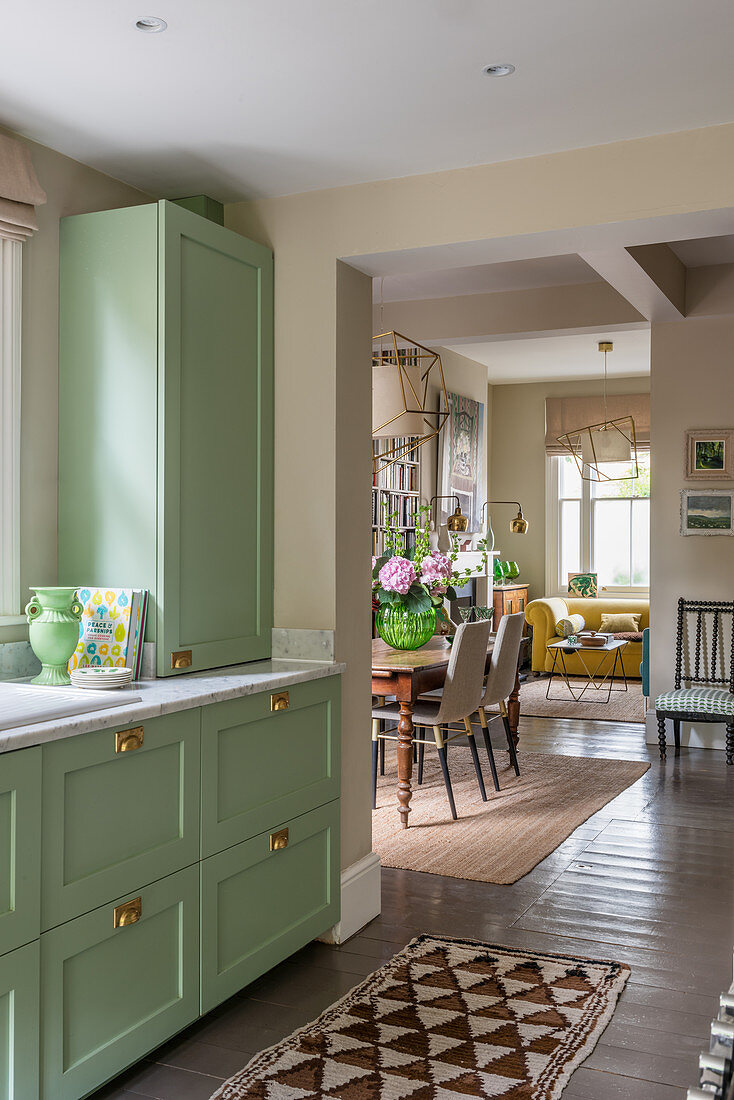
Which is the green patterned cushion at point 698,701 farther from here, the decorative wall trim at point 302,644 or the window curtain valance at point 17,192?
the window curtain valance at point 17,192

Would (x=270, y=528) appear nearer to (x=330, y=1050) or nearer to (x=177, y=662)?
(x=177, y=662)

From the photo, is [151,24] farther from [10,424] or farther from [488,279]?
[488,279]

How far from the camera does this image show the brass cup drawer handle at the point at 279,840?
294cm

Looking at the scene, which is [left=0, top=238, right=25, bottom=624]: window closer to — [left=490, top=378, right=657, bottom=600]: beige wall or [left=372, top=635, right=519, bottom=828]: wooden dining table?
[left=372, top=635, right=519, bottom=828]: wooden dining table

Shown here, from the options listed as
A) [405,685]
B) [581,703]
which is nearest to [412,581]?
[405,685]

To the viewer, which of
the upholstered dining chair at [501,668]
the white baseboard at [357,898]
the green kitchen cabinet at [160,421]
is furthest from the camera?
the upholstered dining chair at [501,668]

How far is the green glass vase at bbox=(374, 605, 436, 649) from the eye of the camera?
16.8 feet

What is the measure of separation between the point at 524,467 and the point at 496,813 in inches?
250

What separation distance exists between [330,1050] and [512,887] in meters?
1.45

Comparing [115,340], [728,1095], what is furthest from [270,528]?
[728,1095]

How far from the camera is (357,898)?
3.44 m

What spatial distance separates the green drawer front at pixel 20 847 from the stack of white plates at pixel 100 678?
1.75 feet

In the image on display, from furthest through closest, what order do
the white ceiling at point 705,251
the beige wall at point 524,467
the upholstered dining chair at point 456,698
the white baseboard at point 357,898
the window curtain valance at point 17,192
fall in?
1. the beige wall at point 524,467
2. the white ceiling at point 705,251
3. the upholstered dining chair at point 456,698
4. the white baseboard at point 357,898
5. the window curtain valance at point 17,192

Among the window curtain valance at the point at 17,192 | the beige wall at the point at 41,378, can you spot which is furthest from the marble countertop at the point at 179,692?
the window curtain valance at the point at 17,192
